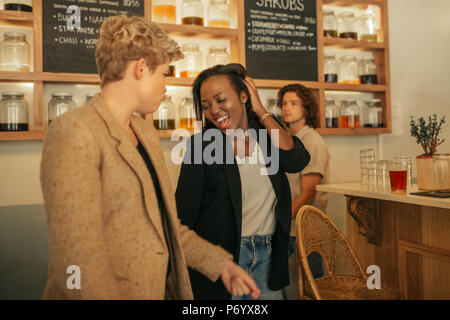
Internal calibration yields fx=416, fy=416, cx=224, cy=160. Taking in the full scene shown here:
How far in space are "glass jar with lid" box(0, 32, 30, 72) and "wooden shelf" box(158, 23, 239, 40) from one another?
0.71m

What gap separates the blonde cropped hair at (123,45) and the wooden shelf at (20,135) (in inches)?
51.8

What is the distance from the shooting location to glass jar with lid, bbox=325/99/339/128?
2719mm

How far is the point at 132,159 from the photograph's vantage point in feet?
2.72

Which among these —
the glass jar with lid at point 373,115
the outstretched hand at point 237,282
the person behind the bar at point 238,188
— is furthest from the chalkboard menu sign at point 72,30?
the glass jar with lid at point 373,115

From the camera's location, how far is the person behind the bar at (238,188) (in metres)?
1.28

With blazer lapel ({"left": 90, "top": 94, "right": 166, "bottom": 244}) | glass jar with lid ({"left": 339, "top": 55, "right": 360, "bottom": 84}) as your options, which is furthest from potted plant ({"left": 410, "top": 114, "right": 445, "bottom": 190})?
blazer lapel ({"left": 90, "top": 94, "right": 166, "bottom": 244})

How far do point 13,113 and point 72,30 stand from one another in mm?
513

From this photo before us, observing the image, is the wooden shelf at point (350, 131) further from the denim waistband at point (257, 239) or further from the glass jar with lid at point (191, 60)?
the denim waistband at point (257, 239)

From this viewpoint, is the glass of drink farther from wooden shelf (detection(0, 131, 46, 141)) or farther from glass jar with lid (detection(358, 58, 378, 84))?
wooden shelf (detection(0, 131, 46, 141))

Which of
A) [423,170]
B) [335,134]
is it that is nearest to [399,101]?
[335,134]

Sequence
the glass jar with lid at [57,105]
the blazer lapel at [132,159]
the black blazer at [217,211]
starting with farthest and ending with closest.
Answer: the glass jar with lid at [57,105], the black blazer at [217,211], the blazer lapel at [132,159]

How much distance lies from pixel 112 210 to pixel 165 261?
16 cm

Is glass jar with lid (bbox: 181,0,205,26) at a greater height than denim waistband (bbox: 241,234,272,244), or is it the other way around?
glass jar with lid (bbox: 181,0,205,26)
